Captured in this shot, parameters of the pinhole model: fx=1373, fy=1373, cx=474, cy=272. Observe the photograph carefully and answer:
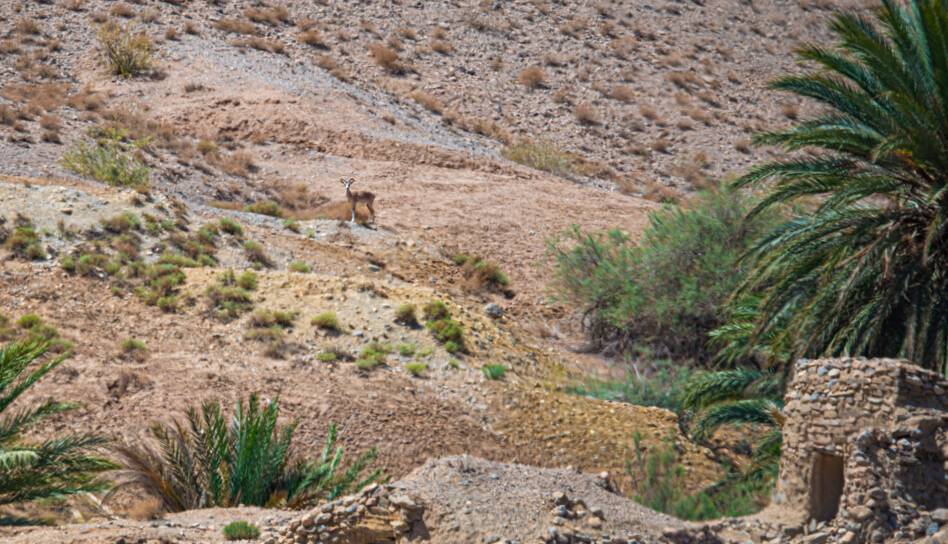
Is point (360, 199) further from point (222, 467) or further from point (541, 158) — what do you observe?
point (222, 467)

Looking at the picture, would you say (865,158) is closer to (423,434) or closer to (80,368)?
(423,434)

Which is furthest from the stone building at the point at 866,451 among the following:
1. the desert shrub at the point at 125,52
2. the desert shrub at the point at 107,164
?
the desert shrub at the point at 125,52

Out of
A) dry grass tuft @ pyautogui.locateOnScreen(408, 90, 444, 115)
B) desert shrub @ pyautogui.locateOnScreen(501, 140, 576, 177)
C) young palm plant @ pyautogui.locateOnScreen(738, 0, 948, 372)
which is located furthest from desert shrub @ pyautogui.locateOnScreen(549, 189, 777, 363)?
dry grass tuft @ pyautogui.locateOnScreen(408, 90, 444, 115)

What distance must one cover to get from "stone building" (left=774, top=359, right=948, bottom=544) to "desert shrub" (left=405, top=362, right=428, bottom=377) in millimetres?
8335

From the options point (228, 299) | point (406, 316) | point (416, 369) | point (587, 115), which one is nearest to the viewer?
point (416, 369)

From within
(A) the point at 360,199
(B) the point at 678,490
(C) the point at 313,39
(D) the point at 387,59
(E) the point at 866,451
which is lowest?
(B) the point at 678,490

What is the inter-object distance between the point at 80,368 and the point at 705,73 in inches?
1253

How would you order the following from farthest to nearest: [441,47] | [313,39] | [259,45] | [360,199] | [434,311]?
[441,47] < [313,39] < [259,45] < [360,199] < [434,311]

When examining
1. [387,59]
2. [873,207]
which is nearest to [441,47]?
[387,59]

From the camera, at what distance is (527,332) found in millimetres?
24297

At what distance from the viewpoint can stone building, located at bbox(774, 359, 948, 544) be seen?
455 inches

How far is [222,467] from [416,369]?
5.69m

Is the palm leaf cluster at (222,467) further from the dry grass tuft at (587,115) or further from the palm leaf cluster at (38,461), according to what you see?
the dry grass tuft at (587,115)

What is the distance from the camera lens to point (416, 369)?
20266 mm
